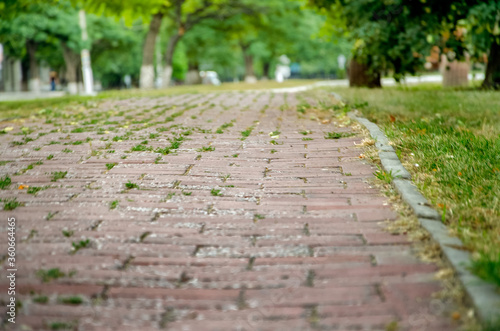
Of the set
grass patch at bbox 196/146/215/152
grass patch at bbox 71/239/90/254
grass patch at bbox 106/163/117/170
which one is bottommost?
grass patch at bbox 71/239/90/254

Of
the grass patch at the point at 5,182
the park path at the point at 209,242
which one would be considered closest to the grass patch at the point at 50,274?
the park path at the point at 209,242

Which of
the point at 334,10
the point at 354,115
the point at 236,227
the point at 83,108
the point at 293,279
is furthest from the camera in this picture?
the point at 334,10

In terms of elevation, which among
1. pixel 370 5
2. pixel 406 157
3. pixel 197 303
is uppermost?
pixel 370 5

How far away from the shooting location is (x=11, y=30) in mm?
32500

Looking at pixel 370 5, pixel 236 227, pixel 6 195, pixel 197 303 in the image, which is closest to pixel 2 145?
pixel 6 195

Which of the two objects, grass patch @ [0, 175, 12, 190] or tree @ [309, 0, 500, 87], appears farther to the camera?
tree @ [309, 0, 500, 87]

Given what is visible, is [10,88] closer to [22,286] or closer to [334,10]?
[334,10]

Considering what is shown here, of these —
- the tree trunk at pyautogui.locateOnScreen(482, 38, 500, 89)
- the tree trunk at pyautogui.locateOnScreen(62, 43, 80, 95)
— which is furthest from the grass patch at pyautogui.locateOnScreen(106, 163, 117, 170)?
the tree trunk at pyautogui.locateOnScreen(62, 43, 80, 95)

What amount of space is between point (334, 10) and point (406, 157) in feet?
36.4

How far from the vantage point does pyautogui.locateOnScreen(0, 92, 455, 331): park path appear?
2.59m

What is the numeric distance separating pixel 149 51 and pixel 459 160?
22580 mm

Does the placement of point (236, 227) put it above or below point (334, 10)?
below

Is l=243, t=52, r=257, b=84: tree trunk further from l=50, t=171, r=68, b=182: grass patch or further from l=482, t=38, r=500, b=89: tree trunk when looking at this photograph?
l=50, t=171, r=68, b=182: grass patch

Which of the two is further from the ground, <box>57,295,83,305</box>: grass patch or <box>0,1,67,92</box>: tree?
<box>0,1,67,92</box>: tree
